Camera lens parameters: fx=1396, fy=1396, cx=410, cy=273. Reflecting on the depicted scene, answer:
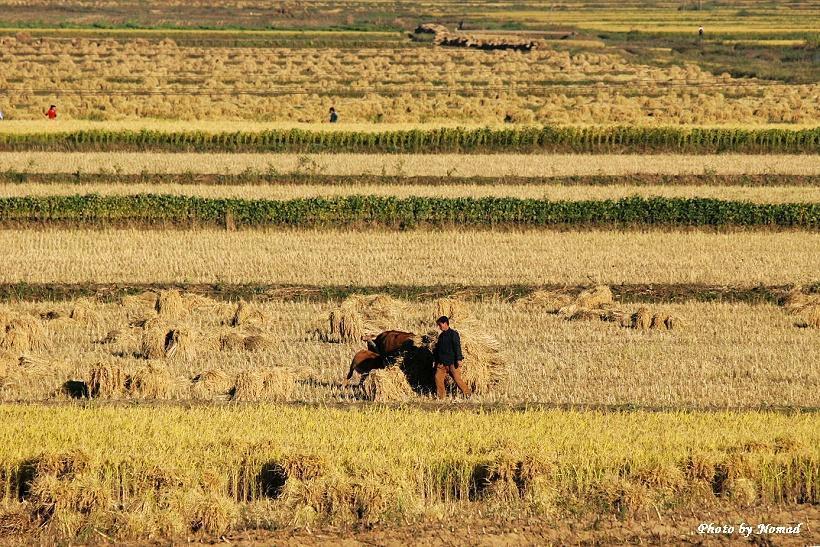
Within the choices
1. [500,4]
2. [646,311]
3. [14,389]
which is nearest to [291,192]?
[646,311]

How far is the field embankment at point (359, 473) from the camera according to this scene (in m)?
15.1

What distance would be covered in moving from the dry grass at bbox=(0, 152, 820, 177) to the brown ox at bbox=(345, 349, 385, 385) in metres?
22.3

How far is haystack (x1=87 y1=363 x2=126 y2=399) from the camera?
20.3 metres

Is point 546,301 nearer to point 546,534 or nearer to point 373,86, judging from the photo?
point 546,534

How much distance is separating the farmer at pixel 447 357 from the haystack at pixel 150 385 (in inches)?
155

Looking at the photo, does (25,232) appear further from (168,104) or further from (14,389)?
(168,104)

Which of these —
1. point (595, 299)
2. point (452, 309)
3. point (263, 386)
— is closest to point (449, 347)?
point (263, 386)

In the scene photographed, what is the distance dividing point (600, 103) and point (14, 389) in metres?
48.0

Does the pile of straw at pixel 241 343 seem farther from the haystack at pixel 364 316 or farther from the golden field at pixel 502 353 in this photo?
the haystack at pixel 364 316

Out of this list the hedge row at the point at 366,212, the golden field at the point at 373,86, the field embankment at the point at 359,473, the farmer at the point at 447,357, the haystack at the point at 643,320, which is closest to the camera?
the field embankment at the point at 359,473

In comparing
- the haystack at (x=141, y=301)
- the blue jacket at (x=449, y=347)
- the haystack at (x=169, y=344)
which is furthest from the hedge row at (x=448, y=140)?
the blue jacket at (x=449, y=347)

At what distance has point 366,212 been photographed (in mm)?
36281

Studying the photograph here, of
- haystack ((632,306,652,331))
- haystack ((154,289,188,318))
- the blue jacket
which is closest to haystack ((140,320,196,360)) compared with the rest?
haystack ((154,289,188,318))

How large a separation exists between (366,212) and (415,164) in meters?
9.82
